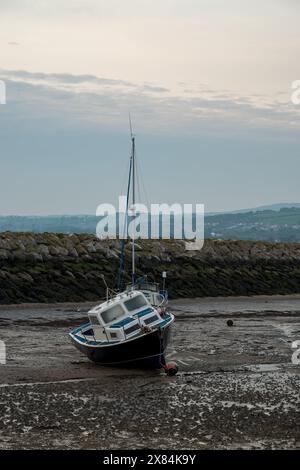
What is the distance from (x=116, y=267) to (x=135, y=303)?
70.6 ft

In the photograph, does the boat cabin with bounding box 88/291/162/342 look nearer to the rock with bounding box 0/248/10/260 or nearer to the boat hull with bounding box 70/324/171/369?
the boat hull with bounding box 70/324/171/369

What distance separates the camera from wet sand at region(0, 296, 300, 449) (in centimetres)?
1756

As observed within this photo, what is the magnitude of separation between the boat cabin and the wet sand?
106 cm

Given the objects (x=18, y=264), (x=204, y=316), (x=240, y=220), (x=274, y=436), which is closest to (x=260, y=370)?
(x=274, y=436)

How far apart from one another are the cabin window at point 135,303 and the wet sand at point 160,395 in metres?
1.88

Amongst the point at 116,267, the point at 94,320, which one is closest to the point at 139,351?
the point at 94,320

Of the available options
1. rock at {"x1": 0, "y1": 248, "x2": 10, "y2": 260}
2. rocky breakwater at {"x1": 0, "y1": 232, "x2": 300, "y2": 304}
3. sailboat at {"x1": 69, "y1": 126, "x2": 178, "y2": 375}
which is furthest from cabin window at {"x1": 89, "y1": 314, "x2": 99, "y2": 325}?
rock at {"x1": 0, "y1": 248, "x2": 10, "y2": 260}

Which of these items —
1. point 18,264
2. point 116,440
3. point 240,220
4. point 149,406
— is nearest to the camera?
point 116,440

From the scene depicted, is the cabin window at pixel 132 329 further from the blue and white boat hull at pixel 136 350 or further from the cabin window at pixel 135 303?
the cabin window at pixel 135 303

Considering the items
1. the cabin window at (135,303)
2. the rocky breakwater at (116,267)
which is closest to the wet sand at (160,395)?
the cabin window at (135,303)

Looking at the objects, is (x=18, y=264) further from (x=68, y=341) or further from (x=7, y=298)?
(x=68, y=341)

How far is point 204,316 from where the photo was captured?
127 feet

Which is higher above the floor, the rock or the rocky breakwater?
the rock
